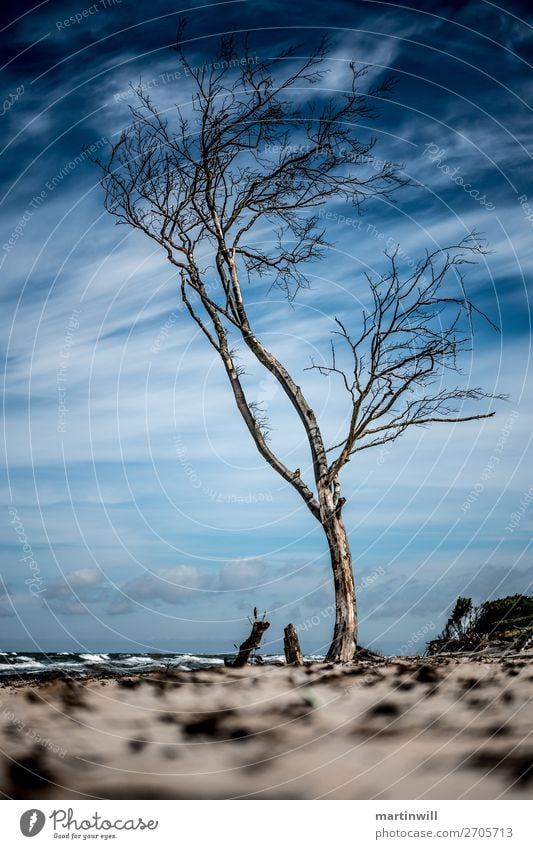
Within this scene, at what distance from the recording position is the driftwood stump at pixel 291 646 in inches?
285

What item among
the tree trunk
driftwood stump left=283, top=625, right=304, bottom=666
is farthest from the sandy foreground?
the tree trunk

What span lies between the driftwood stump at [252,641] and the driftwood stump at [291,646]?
25cm

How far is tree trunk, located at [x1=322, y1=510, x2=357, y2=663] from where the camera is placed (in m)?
8.10

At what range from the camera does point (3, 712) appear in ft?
11.4

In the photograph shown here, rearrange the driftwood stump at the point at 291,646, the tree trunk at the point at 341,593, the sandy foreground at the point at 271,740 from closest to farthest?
the sandy foreground at the point at 271,740 < the driftwood stump at the point at 291,646 < the tree trunk at the point at 341,593

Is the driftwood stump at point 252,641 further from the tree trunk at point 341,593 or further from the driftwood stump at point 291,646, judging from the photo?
the tree trunk at point 341,593

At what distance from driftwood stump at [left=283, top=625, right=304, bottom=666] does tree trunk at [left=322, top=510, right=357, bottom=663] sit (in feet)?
2.88

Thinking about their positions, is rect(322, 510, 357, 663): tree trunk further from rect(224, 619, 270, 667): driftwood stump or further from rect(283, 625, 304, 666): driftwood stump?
rect(224, 619, 270, 667): driftwood stump

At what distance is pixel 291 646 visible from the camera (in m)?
7.24

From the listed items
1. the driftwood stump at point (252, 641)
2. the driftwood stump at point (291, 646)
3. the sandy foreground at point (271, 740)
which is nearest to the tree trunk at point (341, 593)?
the driftwood stump at point (291, 646)

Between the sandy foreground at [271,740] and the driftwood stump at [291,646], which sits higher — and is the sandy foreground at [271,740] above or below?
below

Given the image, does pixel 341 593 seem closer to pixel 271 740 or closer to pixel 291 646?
pixel 291 646

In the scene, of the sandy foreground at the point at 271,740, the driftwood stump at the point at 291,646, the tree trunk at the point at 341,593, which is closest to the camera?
the sandy foreground at the point at 271,740
